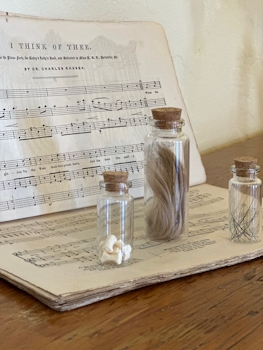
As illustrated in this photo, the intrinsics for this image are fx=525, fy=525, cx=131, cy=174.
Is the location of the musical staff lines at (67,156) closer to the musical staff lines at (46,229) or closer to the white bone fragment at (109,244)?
the musical staff lines at (46,229)

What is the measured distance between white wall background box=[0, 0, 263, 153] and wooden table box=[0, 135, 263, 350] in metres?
0.74

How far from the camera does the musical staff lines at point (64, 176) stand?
871mm

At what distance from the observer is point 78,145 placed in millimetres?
953

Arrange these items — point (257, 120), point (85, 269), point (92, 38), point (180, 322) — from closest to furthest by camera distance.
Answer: point (180, 322) < point (85, 269) < point (92, 38) < point (257, 120)

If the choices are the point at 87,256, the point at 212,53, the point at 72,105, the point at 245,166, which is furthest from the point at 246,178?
the point at 212,53

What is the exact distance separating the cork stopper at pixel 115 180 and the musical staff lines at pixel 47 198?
23cm

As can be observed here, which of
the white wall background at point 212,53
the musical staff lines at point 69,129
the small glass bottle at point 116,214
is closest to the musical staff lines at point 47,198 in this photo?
the musical staff lines at point 69,129

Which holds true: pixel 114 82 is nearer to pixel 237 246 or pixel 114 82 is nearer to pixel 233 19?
pixel 237 246

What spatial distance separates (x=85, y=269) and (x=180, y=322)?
16 centimetres

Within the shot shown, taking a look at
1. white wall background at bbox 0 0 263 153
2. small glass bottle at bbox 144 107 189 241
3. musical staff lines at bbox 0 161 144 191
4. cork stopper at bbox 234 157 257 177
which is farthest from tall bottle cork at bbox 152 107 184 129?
white wall background at bbox 0 0 263 153

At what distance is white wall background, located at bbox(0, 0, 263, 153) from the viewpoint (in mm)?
1284

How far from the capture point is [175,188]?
0.76 m

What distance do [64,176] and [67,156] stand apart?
0.12 feet

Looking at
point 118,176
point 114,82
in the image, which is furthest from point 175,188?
point 114,82
